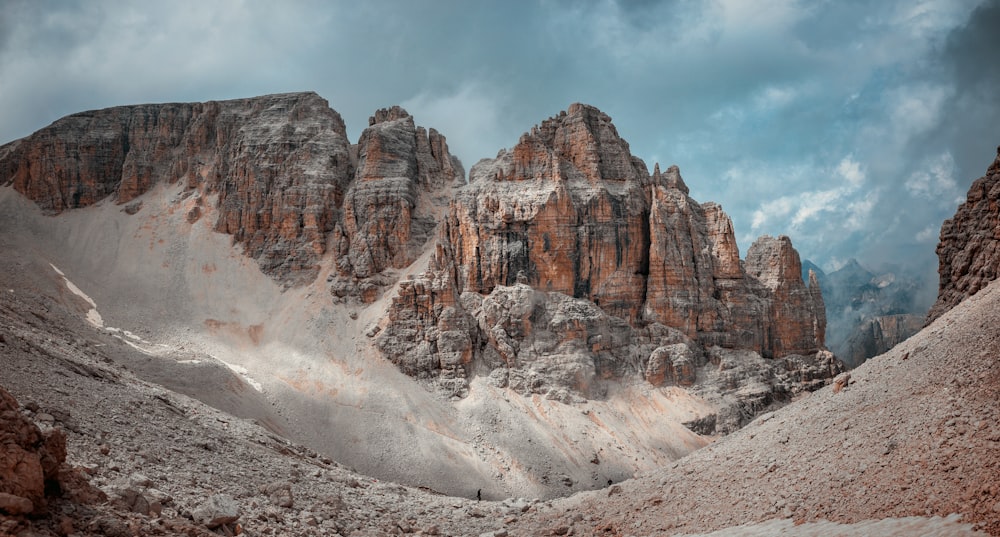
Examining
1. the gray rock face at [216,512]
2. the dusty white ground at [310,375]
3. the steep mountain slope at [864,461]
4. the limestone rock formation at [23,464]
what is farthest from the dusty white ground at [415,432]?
the limestone rock formation at [23,464]

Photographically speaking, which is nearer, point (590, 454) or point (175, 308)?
point (590, 454)

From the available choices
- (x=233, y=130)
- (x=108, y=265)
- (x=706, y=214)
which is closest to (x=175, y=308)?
(x=108, y=265)

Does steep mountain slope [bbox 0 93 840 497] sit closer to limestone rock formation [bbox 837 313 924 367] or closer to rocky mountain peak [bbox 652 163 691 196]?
rocky mountain peak [bbox 652 163 691 196]

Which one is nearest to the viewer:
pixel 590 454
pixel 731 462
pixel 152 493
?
pixel 152 493

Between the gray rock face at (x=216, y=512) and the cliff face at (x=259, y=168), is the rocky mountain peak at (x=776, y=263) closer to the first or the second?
the cliff face at (x=259, y=168)

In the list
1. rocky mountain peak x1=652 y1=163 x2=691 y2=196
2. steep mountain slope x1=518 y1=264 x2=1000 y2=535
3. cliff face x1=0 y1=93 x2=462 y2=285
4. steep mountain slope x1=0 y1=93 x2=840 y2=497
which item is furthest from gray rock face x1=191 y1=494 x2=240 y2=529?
rocky mountain peak x1=652 y1=163 x2=691 y2=196

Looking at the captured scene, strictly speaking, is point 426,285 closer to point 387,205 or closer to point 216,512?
point 387,205

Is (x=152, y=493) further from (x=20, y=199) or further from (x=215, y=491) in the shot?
(x=20, y=199)
